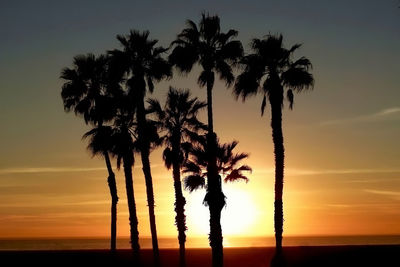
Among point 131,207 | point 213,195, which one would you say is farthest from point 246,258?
point 213,195

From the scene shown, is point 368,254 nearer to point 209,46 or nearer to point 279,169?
point 279,169

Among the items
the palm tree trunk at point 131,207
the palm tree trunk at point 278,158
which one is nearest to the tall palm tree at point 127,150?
the palm tree trunk at point 131,207

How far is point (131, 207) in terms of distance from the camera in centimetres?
5944

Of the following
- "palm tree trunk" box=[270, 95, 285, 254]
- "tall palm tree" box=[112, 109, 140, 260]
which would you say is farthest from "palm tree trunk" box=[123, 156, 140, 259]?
"palm tree trunk" box=[270, 95, 285, 254]

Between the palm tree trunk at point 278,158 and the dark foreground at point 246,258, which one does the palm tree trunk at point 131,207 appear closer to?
the dark foreground at point 246,258

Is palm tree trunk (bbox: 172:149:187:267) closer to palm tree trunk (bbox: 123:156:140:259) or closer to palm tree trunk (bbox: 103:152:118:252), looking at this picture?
palm tree trunk (bbox: 123:156:140:259)

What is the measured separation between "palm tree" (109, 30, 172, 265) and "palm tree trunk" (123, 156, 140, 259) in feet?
5.44

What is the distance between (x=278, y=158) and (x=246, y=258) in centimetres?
2010

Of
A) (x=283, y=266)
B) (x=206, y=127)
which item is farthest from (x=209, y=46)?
(x=283, y=266)

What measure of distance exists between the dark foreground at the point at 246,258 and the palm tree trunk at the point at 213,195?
4999 mm

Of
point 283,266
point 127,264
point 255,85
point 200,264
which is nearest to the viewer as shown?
point 283,266

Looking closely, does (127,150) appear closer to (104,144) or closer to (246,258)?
(104,144)

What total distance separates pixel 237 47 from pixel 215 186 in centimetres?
1005

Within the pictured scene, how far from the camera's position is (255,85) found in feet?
177
